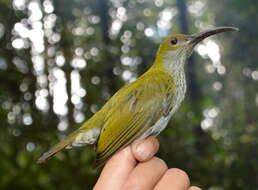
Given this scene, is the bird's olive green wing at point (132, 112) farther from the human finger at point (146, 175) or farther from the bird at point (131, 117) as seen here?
the human finger at point (146, 175)

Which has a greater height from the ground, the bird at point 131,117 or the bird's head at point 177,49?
the bird's head at point 177,49

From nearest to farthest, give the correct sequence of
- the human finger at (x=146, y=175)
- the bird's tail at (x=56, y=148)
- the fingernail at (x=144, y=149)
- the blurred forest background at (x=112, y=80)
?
the human finger at (x=146, y=175) → the fingernail at (x=144, y=149) → the bird's tail at (x=56, y=148) → the blurred forest background at (x=112, y=80)

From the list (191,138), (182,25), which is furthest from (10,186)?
(182,25)

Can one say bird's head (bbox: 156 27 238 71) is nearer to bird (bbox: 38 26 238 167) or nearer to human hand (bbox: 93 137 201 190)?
bird (bbox: 38 26 238 167)

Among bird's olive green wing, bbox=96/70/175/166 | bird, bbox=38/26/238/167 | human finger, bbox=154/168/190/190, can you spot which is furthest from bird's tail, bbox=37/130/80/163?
human finger, bbox=154/168/190/190

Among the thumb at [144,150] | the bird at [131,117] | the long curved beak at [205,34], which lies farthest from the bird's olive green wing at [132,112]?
the long curved beak at [205,34]

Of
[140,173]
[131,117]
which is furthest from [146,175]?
[131,117]

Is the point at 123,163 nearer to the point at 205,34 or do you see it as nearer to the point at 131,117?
the point at 131,117
